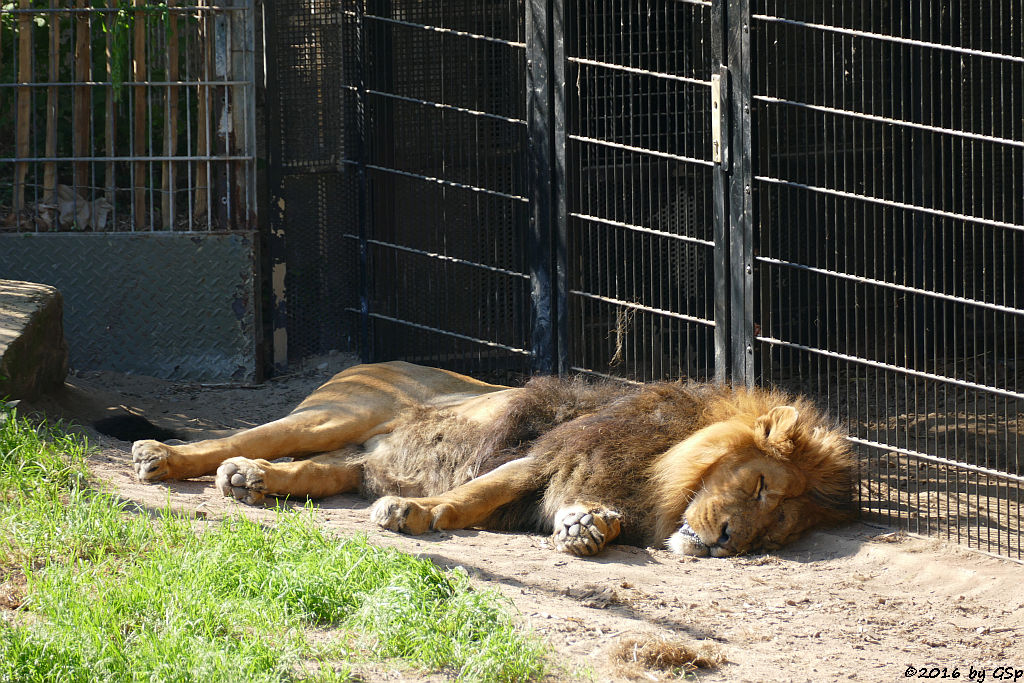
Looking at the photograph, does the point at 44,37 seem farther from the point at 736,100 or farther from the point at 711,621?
the point at 711,621

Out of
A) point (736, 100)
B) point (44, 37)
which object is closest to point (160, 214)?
point (44, 37)

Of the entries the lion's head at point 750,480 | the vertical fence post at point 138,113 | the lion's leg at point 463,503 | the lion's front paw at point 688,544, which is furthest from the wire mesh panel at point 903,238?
the vertical fence post at point 138,113

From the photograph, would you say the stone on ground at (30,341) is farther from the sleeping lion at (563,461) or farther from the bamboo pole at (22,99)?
the bamboo pole at (22,99)

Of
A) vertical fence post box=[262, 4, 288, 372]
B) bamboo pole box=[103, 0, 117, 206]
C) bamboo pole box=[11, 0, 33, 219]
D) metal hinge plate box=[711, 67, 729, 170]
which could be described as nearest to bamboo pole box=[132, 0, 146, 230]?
bamboo pole box=[103, 0, 117, 206]

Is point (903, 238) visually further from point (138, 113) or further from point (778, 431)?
point (138, 113)

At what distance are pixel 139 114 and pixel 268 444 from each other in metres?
3.28

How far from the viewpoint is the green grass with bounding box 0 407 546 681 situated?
3188 millimetres

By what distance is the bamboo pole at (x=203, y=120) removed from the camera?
25.9 feet

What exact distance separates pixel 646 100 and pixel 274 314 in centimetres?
315

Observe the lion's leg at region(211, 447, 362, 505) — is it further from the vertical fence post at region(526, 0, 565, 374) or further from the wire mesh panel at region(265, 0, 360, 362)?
the wire mesh panel at region(265, 0, 360, 362)

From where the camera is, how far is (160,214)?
823 centimetres

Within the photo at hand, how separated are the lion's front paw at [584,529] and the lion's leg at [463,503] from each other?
339 millimetres

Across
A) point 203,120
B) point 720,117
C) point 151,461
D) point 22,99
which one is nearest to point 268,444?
point 151,461

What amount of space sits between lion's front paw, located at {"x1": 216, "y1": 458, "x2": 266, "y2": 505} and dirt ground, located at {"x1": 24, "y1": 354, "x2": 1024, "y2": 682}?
0.32ft
